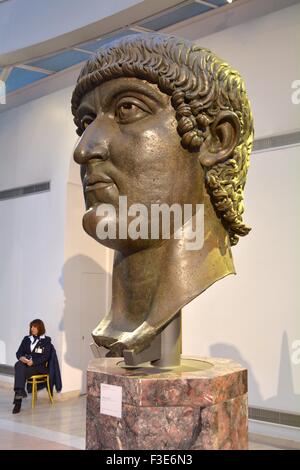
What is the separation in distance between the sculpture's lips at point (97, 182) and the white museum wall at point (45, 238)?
16.7 feet

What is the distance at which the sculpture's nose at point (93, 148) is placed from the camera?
7.64 ft

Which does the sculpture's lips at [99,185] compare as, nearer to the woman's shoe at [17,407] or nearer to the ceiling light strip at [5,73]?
the woman's shoe at [17,407]

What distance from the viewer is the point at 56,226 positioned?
754 centimetres

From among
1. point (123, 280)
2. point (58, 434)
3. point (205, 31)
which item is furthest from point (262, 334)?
point (205, 31)

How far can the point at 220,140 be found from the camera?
2396mm

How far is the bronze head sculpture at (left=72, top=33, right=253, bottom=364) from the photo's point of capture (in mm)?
2307

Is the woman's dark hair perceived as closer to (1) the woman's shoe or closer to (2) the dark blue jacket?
(2) the dark blue jacket

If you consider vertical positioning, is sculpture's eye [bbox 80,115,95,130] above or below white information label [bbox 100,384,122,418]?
above

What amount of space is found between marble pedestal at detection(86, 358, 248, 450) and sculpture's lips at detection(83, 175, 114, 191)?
86cm

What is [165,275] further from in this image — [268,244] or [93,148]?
[268,244]

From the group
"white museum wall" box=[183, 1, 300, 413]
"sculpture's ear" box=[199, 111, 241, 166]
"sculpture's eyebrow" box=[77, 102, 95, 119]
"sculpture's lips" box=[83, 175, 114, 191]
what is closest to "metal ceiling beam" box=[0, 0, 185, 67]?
"white museum wall" box=[183, 1, 300, 413]

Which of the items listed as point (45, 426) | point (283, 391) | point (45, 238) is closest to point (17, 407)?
point (45, 426)

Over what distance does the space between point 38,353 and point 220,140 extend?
5292 mm
